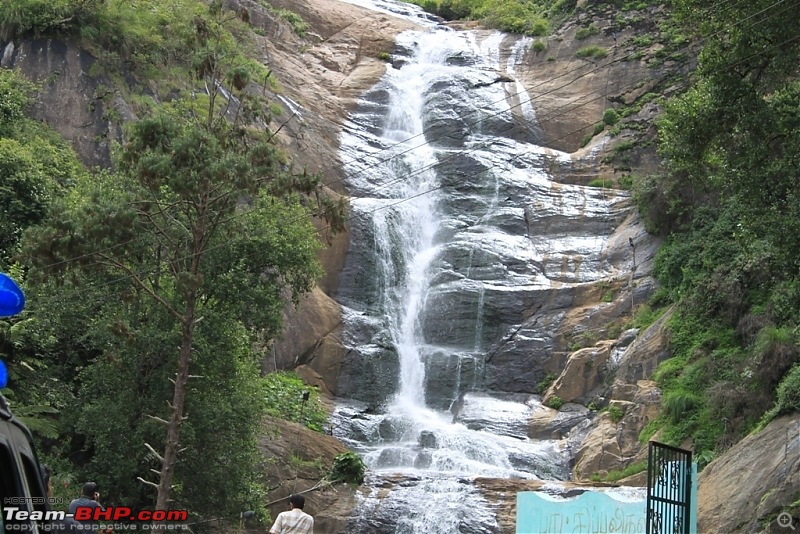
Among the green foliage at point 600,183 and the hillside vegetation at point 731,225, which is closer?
the hillside vegetation at point 731,225

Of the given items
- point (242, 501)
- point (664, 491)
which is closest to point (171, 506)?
point (242, 501)

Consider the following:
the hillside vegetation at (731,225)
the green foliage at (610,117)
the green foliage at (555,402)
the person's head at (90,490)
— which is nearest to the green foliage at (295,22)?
the green foliage at (610,117)

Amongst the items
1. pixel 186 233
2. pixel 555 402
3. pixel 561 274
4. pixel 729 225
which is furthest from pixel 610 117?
pixel 186 233

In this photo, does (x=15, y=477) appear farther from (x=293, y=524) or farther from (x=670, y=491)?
(x=670, y=491)

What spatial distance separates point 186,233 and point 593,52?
1257 inches

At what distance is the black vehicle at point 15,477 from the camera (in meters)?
4.38

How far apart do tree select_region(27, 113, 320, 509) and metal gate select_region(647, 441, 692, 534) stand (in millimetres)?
7132

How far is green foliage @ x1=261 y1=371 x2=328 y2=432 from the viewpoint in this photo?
27172mm

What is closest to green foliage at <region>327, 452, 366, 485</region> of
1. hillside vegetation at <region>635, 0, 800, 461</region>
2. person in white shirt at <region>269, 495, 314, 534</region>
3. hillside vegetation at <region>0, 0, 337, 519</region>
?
hillside vegetation at <region>0, 0, 337, 519</region>

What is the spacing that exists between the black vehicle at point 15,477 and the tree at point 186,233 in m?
10.6

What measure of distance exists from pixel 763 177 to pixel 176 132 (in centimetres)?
980

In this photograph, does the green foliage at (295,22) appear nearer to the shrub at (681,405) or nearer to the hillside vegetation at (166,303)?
the hillside vegetation at (166,303)

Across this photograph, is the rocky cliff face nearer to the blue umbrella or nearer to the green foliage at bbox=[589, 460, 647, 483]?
the green foliage at bbox=[589, 460, 647, 483]

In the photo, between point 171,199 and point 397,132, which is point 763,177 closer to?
point 171,199
